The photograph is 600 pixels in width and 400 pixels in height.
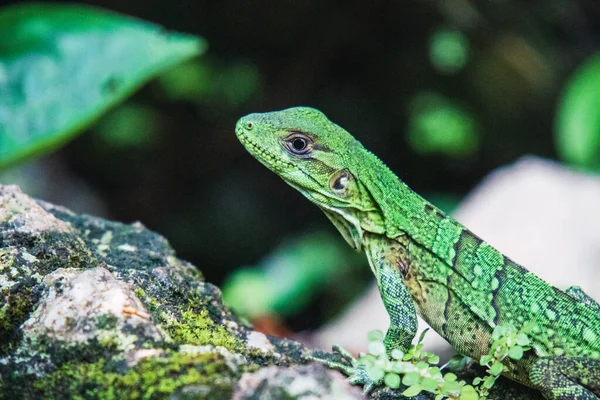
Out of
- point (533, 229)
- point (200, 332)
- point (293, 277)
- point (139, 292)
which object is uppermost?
point (533, 229)

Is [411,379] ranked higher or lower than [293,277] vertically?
lower

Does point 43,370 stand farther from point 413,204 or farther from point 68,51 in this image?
point 68,51

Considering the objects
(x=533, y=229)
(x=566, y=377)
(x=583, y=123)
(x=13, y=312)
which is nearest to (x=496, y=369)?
(x=566, y=377)

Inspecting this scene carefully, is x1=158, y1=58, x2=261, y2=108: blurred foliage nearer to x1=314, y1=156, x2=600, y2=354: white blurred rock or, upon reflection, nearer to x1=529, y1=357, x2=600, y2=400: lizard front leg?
x1=314, y1=156, x2=600, y2=354: white blurred rock

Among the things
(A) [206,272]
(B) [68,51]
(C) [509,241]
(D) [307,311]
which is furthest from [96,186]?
(C) [509,241]

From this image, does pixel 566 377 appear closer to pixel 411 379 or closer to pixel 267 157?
pixel 411 379

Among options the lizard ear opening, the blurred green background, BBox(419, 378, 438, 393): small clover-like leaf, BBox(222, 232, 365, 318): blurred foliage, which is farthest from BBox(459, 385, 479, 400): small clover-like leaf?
the blurred green background
